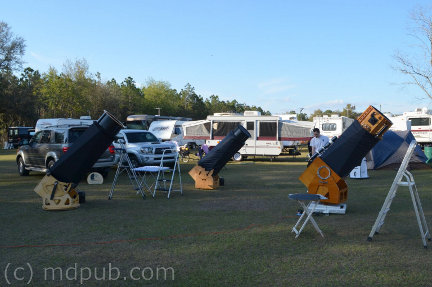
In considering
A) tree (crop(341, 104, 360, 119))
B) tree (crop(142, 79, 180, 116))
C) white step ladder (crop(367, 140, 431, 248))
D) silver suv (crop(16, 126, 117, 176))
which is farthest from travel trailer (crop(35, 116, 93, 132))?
tree (crop(341, 104, 360, 119))

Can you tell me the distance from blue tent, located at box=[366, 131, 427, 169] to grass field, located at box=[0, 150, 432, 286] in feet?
24.5

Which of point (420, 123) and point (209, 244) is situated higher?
point (420, 123)

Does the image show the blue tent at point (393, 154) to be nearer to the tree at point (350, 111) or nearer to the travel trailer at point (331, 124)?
the travel trailer at point (331, 124)

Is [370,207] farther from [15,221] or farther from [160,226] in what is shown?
[15,221]

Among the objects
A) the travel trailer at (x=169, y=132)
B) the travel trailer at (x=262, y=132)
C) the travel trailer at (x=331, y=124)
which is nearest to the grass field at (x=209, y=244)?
the travel trailer at (x=262, y=132)

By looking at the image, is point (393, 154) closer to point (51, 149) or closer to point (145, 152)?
point (145, 152)

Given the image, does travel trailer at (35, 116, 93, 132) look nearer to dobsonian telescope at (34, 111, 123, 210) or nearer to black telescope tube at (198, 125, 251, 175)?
black telescope tube at (198, 125, 251, 175)

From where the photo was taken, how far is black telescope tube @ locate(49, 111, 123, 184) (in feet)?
26.7

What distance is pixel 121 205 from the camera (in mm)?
8766

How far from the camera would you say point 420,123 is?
25.8 metres

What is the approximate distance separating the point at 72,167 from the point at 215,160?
443 cm

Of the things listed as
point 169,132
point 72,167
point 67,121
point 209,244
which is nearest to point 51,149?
point 72,167

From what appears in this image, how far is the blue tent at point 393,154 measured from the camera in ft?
53.3

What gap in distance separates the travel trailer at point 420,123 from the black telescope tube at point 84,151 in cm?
2204
